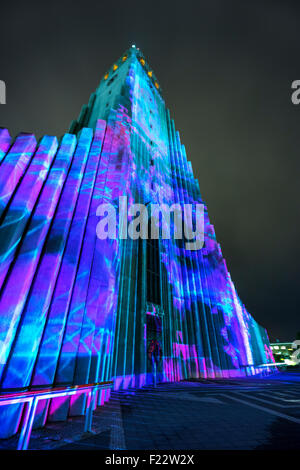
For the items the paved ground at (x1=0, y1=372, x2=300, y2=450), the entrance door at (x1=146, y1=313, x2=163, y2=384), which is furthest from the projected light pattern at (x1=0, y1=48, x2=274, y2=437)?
the paved ground at (x1=0, y1=372, x2=300, y2=450)

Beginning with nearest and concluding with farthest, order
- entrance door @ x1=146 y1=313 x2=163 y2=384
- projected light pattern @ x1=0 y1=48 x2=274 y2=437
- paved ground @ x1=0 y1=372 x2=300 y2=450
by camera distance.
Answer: paved ground @ x1=0 y1=372 x2=300 y2=450 → projected light pattern @ x1=0 y1=48 x2=274 y2=437 → entrance door @ x1=146 y1=313 x2=163 y2=384

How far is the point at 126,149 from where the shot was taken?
11.6m

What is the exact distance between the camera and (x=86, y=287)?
707cm

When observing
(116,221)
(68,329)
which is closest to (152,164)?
(116,221)

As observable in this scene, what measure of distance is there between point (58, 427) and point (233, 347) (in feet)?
60.7

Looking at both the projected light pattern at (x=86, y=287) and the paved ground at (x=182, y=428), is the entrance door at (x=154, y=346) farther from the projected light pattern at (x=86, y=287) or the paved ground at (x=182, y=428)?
the paved ground at (x=182, y=428)

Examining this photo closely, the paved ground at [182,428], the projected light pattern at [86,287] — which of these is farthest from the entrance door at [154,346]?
the paved ground at [182,428]

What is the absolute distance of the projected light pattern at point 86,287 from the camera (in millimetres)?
5508

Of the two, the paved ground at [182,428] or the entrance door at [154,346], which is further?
the entrance door at [154,346]

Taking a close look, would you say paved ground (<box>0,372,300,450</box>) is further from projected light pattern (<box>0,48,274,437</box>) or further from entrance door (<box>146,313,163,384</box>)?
entrance door (<box>146,313,163,384</box>)

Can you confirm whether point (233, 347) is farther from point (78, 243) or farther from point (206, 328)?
point (78, 243)

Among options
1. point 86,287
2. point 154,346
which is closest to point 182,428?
point 86,287

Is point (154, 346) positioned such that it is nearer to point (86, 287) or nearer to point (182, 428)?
point (86, 287)

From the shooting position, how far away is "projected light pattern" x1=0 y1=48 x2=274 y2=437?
Result: 18.1 feet
